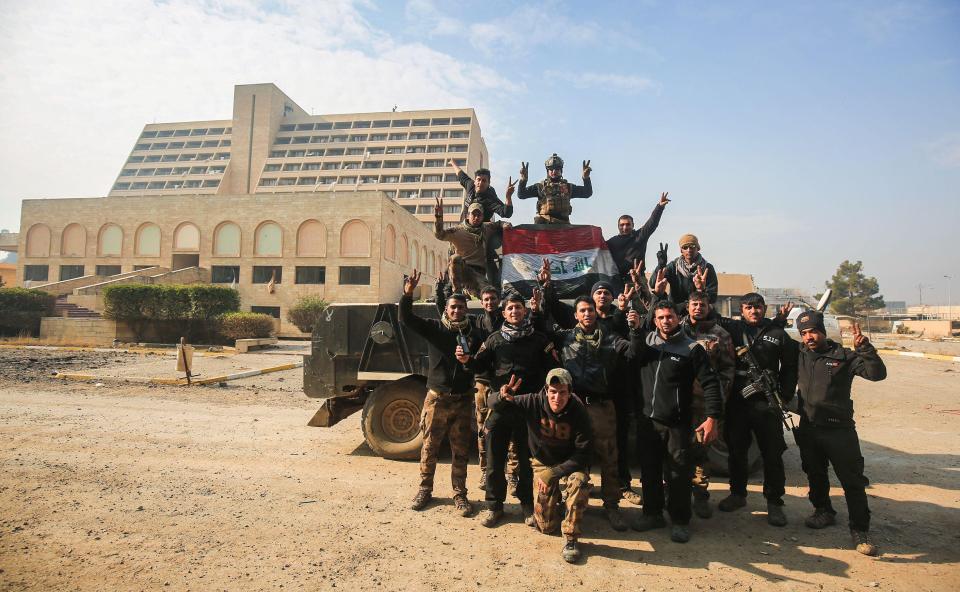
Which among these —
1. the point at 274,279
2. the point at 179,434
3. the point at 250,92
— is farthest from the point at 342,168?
the point at 179,434

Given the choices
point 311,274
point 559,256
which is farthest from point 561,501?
point 311,274

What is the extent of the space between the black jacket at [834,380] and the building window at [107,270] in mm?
45017

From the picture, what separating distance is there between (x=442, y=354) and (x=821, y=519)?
3.56 meters

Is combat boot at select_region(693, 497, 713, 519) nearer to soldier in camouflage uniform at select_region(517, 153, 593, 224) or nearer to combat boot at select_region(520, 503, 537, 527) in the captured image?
combat boot at select_region(520, 503, 537, 527)

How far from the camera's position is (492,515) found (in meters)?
4.25

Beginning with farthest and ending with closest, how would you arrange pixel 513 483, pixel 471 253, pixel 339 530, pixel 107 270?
pixel 107 270 < pixel 471 253 < pixel 513 483 < pixel 339 530

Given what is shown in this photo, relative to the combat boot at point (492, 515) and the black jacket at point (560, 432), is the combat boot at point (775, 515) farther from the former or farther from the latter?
the combat boot at point (492, 515)

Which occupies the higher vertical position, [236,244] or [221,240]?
[221,240]

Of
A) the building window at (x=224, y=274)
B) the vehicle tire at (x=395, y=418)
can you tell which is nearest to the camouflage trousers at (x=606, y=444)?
the vehicle tire at (x=395, y=418)

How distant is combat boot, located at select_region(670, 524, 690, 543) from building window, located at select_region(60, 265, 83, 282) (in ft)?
154

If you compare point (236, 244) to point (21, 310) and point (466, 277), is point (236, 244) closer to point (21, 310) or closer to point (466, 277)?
point (21, 310)

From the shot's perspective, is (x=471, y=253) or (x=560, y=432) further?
(x=471, y=253)

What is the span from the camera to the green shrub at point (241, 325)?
24859 millimetres

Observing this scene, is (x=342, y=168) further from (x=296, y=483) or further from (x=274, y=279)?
(x=296, y=483)
